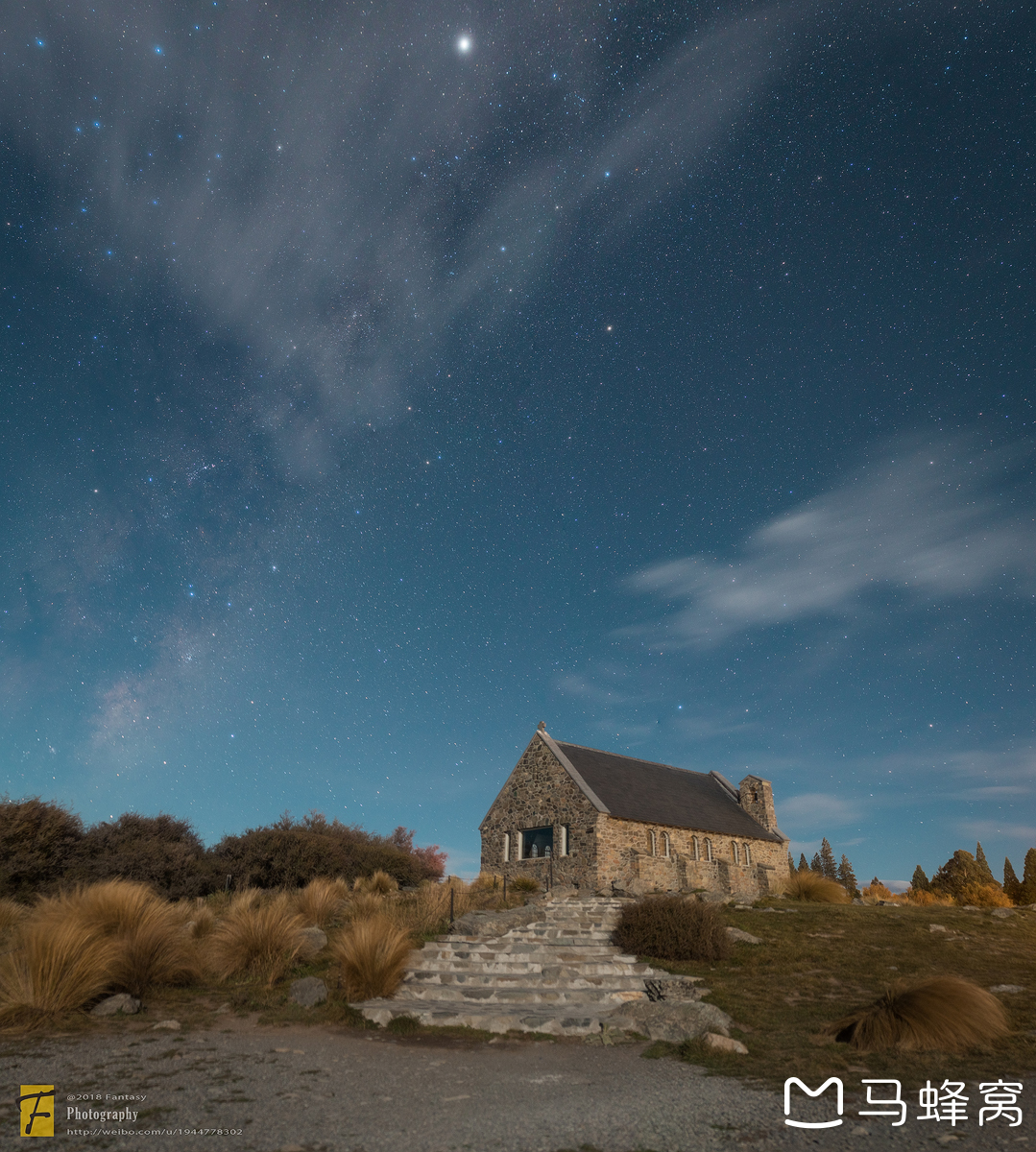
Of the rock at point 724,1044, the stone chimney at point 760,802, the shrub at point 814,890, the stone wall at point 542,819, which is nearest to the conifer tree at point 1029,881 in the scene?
the stone chimney at point 760,802

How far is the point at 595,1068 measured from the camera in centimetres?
703

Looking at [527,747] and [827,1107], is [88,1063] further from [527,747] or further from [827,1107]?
A: [527,747]

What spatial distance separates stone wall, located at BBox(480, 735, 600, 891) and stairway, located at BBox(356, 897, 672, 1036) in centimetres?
1298

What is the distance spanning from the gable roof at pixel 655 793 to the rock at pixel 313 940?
16.7m

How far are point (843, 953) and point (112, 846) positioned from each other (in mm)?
20905

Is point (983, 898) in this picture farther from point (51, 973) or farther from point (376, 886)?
point (51, 973)

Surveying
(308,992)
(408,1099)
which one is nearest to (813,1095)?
(408,1099)

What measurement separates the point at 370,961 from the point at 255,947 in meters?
2.22

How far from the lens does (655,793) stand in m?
33.1

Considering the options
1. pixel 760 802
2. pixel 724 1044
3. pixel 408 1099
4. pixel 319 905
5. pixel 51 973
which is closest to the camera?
pixel 408 1099

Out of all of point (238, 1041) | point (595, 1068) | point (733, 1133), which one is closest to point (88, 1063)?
point (238, 1041)

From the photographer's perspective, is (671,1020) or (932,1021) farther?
(671,1020)

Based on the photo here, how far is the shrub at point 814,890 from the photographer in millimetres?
24484

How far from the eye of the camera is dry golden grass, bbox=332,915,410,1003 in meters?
10.1
